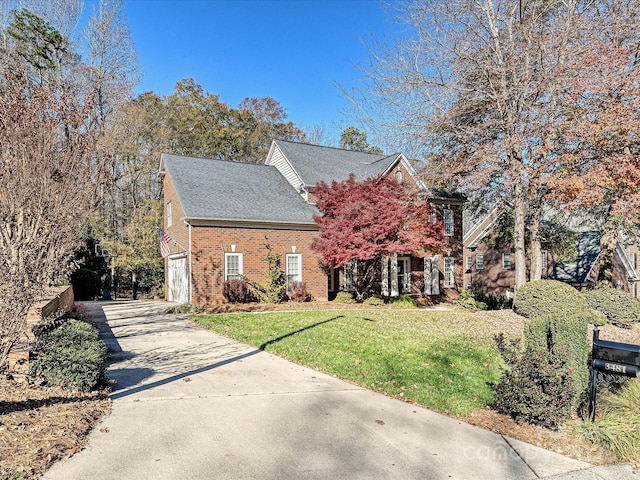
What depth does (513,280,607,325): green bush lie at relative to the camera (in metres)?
12.2

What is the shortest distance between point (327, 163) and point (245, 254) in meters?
7.44

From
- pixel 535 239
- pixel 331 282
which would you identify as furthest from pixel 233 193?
pixel 535 239

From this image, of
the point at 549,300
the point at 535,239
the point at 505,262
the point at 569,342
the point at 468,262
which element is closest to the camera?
the point at 569,342

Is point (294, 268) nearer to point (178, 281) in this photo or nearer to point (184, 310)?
point (178, 281)

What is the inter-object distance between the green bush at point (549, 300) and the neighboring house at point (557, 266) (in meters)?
11.0

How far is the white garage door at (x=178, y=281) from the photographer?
17516 millimetres

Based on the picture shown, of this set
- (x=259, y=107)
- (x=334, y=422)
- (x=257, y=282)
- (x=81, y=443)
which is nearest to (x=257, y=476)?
(x=334, y=422)

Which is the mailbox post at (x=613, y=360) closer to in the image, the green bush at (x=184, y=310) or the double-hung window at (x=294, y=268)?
the green bush at (x=184, y=310)

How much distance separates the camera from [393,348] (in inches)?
327

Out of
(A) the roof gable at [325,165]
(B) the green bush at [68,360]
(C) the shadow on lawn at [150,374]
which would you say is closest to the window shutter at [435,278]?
(A) the roof gable at [325,165]

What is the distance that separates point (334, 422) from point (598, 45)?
13.2 metres

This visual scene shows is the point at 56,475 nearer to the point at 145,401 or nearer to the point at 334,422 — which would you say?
the point at 145,401

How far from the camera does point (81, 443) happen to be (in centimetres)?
402

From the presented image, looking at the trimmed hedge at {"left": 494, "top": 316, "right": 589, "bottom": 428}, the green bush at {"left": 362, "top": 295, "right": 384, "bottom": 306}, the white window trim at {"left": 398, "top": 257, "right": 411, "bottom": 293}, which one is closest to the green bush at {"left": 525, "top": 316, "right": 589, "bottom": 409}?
the trimmed hedge at {"left": 494, "top": 316, "right": 589, "bottom": 428}
